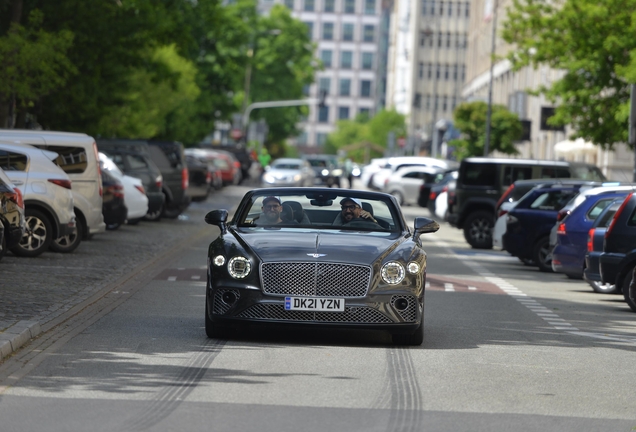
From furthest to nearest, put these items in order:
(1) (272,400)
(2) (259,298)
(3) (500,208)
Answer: (3) (500,208) < (2) (259,298) < (1) (272,400)

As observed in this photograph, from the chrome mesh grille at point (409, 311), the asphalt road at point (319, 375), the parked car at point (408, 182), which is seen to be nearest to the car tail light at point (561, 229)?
the asphalt road at point (319, 375)

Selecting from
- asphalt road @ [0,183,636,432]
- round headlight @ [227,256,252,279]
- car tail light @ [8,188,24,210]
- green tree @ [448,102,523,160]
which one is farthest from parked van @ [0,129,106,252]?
green tree @ [448,102,523,160]

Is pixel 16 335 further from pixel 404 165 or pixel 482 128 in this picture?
pixel 482 128

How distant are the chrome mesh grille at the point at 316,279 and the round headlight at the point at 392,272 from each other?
0.16 metres

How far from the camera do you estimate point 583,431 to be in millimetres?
8203

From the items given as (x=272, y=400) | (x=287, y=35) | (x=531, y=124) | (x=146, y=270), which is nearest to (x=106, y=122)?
(x=146, y=270)

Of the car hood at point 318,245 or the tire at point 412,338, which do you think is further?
the tire at point 412,338

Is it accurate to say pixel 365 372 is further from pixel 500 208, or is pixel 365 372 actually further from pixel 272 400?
pixel 500 208

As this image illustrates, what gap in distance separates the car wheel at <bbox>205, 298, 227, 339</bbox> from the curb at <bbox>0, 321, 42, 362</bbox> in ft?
4.67

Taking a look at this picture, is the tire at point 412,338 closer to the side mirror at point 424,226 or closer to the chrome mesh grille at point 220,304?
the side mirror at point 424,226

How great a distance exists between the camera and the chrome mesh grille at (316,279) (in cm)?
1172

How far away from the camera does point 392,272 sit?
11.8 m

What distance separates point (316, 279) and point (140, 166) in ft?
66.3

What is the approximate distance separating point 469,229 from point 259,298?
2019 centimetres
